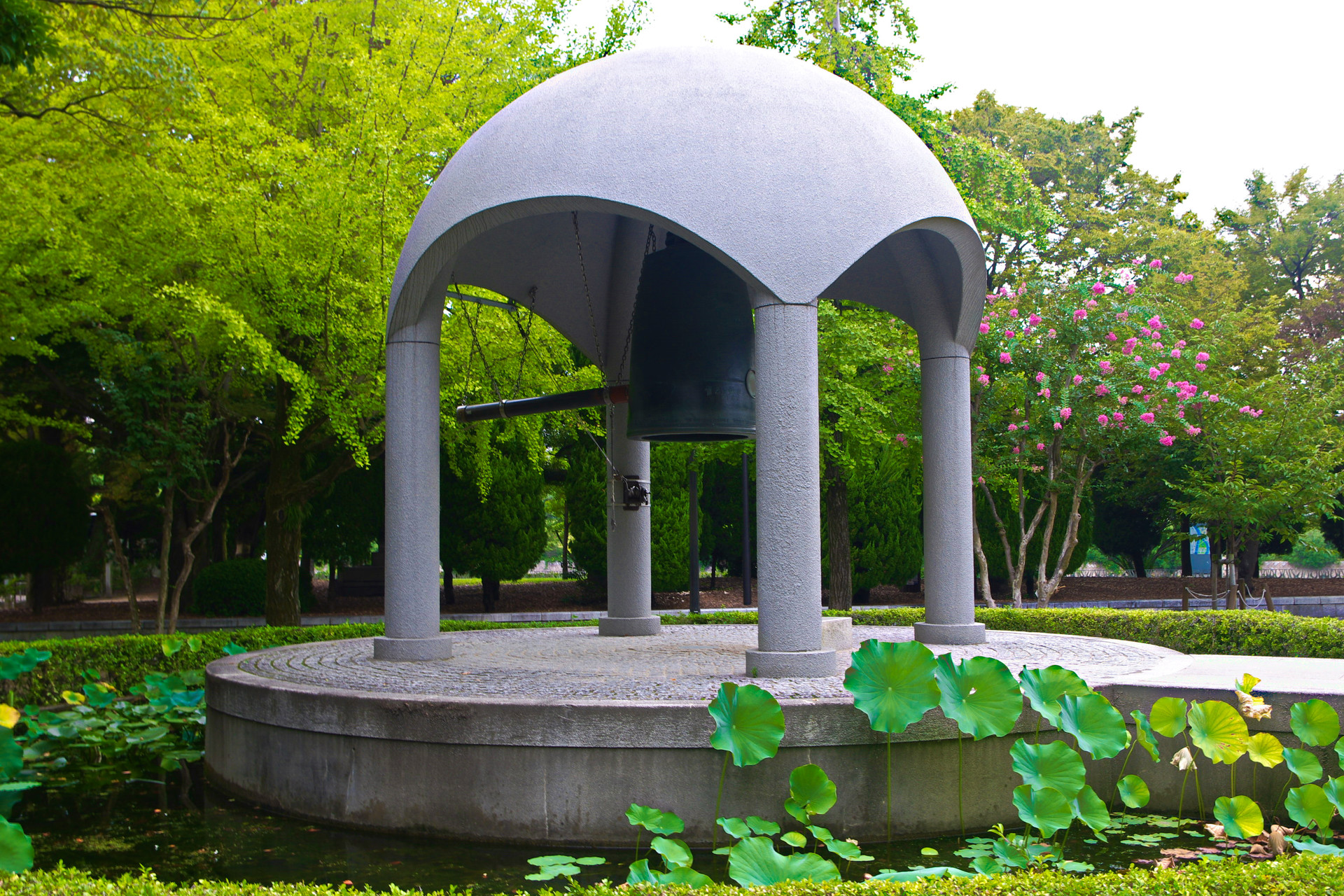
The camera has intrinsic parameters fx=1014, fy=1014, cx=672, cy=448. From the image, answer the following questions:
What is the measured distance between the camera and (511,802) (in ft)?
19.4

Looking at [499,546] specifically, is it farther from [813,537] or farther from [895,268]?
[813,537]

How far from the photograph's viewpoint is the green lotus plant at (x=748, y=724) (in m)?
5.31

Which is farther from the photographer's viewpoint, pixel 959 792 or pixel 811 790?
pixel 959 792

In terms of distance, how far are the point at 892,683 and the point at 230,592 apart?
1922cm

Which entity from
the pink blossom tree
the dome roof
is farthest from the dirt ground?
the dome roof

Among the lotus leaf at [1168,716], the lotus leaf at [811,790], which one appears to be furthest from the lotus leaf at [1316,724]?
the lotus leaf at [811,790]

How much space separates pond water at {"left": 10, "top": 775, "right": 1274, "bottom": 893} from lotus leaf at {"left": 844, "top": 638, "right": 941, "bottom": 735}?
807 millimetres

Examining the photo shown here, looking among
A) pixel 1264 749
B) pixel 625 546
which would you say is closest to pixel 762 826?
A: pixel 1264 749

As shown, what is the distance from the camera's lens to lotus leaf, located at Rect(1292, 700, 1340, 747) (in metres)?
5.69

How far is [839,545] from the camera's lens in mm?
20547

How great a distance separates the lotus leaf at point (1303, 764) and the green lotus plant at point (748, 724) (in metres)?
2.87

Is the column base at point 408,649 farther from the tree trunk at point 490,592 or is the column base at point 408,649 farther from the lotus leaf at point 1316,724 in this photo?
the tree trunk at point 490,592

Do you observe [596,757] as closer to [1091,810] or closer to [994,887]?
[994,887]

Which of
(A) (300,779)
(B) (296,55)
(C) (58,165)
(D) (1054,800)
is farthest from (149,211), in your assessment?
(D) (1054,800)
